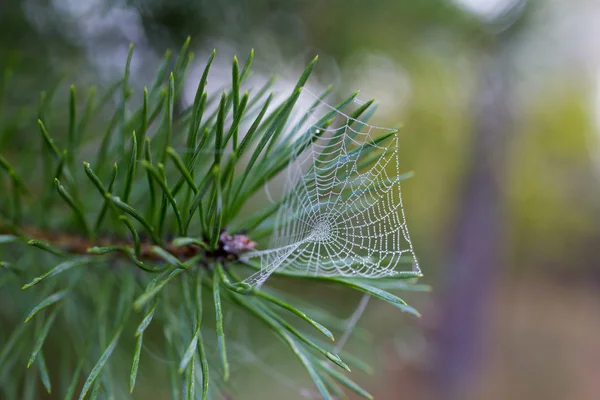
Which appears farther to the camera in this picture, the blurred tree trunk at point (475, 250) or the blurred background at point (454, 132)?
the blurred tree trunk at point (475, 250)

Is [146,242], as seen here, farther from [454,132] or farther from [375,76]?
[454,132]

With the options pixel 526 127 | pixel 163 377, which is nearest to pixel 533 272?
pixel 526 127

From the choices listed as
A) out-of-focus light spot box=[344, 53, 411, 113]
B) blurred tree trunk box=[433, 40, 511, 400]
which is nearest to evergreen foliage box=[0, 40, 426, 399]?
out-of-focus light spot box=[344, 53, 411, 113]

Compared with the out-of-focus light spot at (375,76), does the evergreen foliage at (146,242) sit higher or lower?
lower

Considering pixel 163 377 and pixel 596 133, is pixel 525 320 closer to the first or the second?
pixel 596 133

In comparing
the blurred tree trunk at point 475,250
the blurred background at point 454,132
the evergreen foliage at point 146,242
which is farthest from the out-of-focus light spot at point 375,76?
the blurred tree trunk at point 475,250

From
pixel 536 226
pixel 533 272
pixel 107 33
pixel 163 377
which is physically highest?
pixel 536 226

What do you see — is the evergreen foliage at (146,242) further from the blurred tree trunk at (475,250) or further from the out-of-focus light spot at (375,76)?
the blurred tree trunk at (475,250)

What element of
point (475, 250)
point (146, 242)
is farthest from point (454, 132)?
point (146, 242)
